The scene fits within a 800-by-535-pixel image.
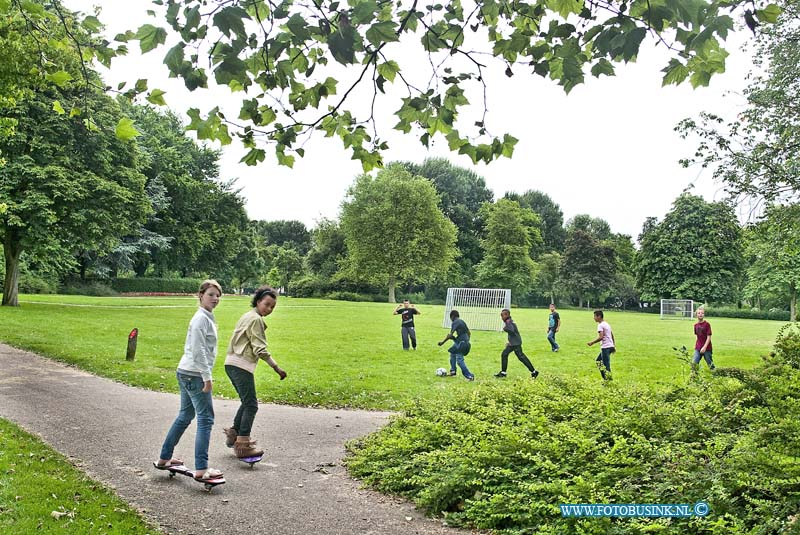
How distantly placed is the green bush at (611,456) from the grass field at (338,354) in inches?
51.6

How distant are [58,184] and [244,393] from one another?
23046 millimetres

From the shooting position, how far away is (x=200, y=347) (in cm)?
573

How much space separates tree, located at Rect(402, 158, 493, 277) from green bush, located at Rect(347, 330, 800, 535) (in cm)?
6992

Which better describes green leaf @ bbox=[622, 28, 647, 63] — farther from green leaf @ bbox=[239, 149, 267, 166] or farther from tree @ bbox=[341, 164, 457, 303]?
tree @ bbox=[341, 164, 457, 303]

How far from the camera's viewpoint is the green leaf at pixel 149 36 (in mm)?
3594

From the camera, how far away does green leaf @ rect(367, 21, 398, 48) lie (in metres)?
3.40

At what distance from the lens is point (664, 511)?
447cm

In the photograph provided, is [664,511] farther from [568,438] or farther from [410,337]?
[410,337]

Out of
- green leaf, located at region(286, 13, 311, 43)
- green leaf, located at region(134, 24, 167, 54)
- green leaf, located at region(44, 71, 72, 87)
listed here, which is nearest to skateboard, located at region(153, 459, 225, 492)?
green leaf, located at region(44, 71, 72, 87)

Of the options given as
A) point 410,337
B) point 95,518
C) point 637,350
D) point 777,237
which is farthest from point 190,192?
→ point 95,518

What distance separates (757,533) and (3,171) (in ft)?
95.7

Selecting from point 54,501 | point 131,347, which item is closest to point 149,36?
point 54,501

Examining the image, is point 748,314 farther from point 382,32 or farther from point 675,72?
point 382,32

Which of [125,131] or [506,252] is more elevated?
[506,252]
